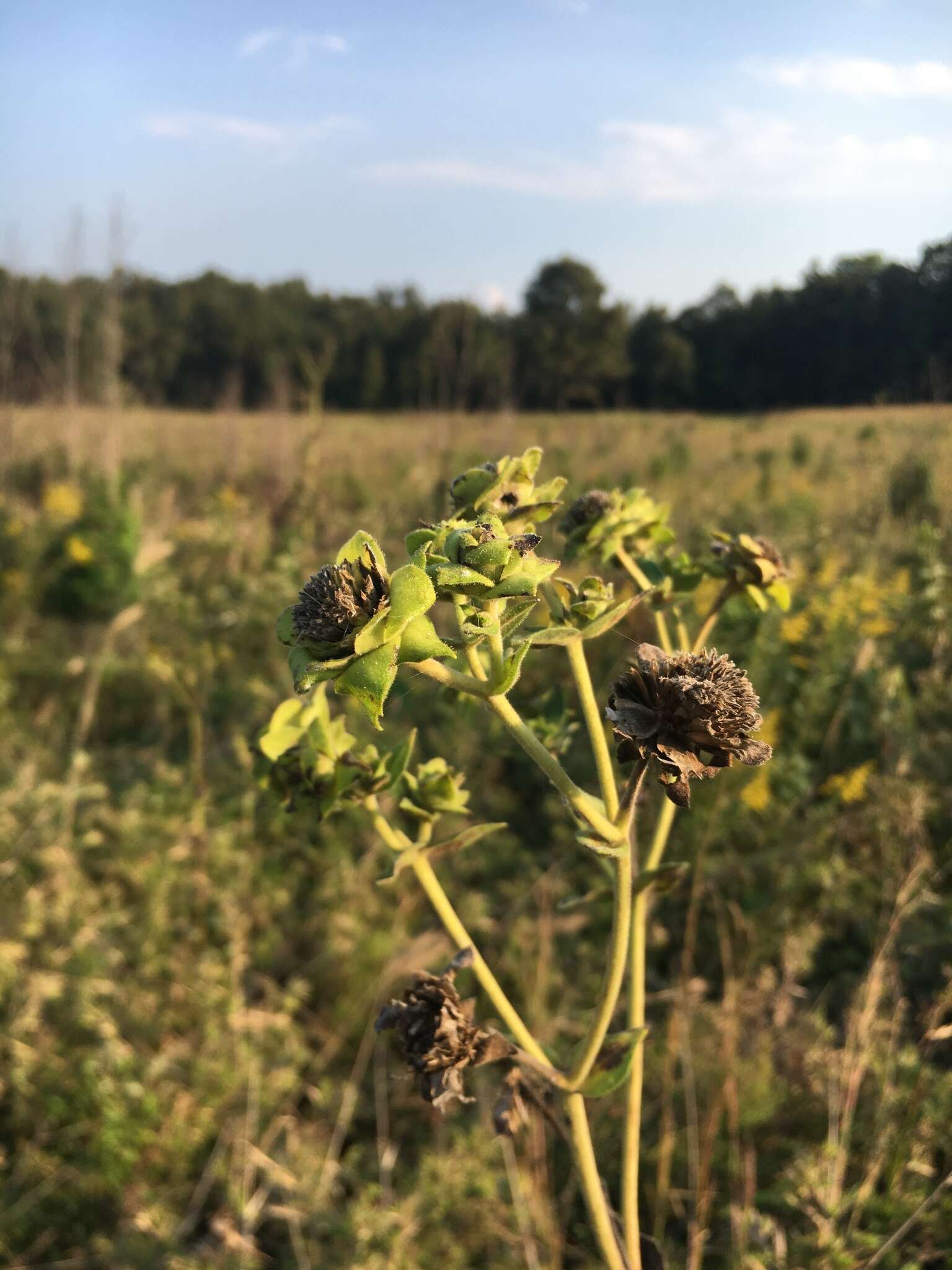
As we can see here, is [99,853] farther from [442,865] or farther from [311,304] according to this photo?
[311,304]

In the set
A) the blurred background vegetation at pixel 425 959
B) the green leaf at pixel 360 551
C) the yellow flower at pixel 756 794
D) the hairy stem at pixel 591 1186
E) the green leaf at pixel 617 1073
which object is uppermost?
the green leaf at pixel 360 551

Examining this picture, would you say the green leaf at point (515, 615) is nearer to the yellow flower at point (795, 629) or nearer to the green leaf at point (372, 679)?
the green leaf at point (372, 679)

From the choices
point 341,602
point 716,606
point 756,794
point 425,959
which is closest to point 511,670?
point 341,602

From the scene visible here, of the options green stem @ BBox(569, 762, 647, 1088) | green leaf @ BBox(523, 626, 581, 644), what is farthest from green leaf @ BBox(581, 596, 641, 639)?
green stem @ BBox(569, 762, 647, 1088)

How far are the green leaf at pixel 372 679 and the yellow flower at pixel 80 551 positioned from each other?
13.2 feet

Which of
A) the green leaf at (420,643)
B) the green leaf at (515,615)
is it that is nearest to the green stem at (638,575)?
the green leaf at (515,615)

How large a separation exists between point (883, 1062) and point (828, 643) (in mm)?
1786

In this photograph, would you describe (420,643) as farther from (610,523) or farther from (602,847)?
(610,523)

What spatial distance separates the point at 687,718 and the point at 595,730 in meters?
0.11

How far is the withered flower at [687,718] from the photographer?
0.60 m

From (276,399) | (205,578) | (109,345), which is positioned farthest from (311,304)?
(205,578)

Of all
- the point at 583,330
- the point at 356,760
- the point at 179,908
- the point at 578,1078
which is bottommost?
the point at 179,908

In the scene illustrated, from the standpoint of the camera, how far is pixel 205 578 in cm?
527

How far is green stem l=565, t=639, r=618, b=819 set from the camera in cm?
71
